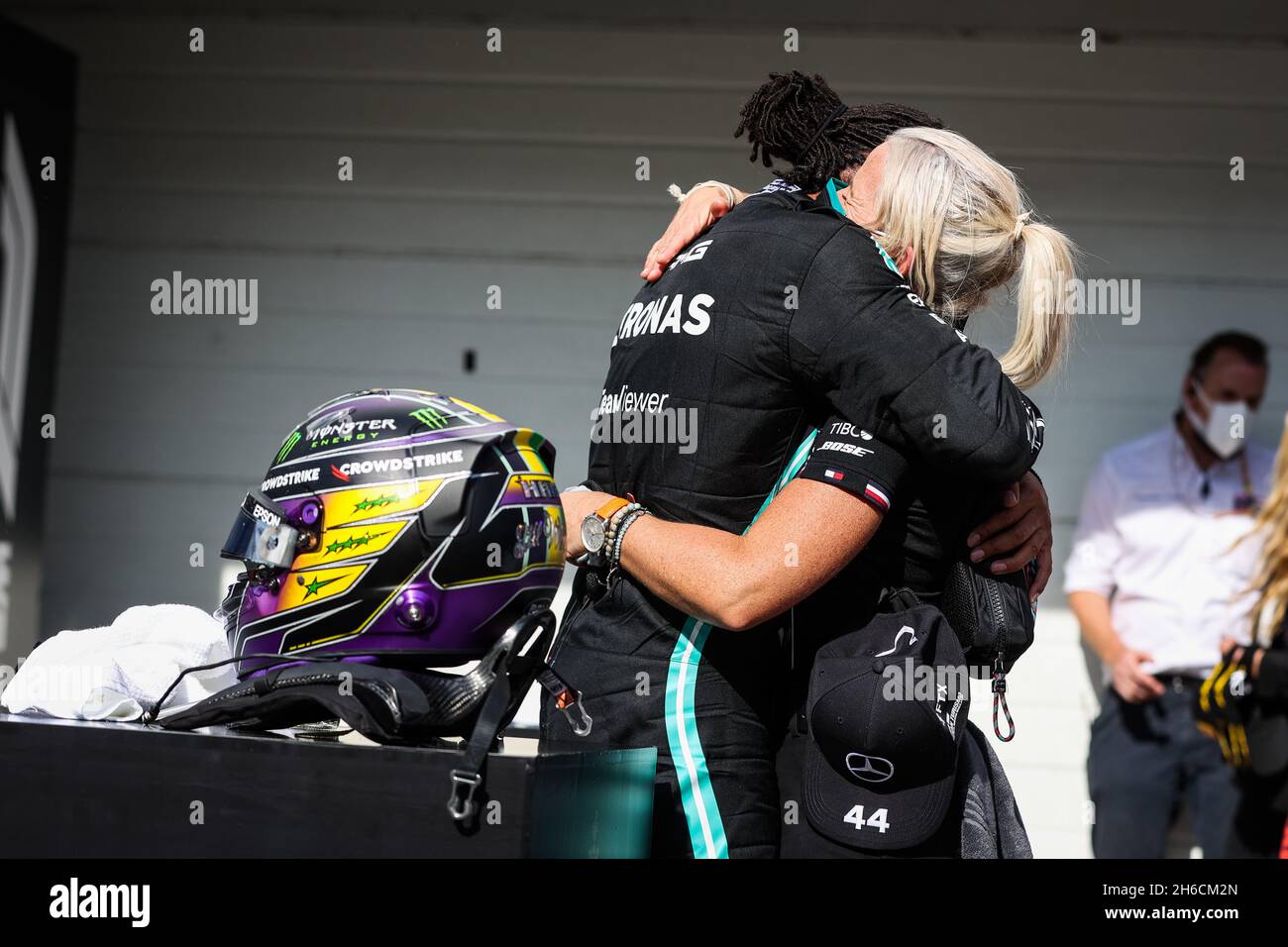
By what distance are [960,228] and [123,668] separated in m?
1.21

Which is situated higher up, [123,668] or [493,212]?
[493,212]

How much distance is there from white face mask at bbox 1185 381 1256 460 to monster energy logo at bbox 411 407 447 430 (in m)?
3.70

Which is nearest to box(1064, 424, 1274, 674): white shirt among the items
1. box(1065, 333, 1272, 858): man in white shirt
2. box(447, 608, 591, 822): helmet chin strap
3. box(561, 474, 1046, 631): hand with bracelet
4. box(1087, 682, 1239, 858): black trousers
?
box(1065, 333, 1272, 858): man in white shirt

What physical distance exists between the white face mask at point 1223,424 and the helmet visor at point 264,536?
3.84 m

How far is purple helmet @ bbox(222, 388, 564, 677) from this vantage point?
1.51 metres

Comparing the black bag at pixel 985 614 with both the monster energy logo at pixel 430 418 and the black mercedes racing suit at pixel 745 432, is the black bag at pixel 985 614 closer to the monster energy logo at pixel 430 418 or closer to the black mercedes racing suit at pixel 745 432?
the black mercedes racing suit at pixel 745 432

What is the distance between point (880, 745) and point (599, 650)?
0.39 metres

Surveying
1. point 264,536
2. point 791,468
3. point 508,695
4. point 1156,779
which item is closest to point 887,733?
point 791,468

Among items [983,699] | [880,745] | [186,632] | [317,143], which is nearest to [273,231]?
[317,143]

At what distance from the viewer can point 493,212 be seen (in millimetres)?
4980

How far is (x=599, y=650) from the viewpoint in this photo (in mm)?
1732
